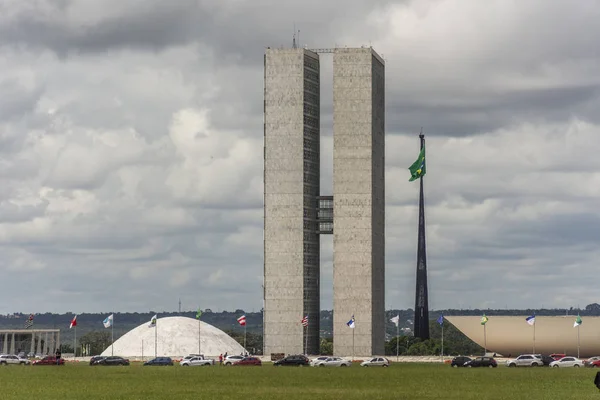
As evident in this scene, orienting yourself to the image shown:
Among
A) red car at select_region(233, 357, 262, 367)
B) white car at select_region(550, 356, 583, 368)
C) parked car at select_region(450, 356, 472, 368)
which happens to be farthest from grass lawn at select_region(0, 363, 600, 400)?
red car at select_region(233, 357, 262, 367)

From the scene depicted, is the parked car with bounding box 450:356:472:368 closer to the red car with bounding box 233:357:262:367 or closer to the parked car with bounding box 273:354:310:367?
the parked car with bounding box 273:354:310:367

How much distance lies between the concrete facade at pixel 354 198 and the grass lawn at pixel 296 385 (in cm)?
7533

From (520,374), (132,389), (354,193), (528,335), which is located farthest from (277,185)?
(132,389)

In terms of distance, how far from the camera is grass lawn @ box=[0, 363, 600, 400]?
267ft

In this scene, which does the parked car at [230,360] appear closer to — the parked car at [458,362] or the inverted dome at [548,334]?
the parked car at [458,362]

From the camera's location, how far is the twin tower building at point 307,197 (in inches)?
7736

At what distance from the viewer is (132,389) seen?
88.1 m

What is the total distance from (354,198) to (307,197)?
7.41 metres

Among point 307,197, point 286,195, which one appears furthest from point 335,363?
point 307,197

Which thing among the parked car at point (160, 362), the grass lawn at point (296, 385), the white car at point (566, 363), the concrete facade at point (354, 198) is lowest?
the grass lawn at point (296, 385)

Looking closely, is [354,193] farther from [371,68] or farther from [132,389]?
[132,389]

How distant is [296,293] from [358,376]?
8705 centimetres

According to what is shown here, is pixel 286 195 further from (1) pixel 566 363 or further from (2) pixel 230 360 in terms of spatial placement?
(1) pixel 566 363

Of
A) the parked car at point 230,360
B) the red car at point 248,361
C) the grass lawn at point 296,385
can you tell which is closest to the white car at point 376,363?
the red car at point 248,361
